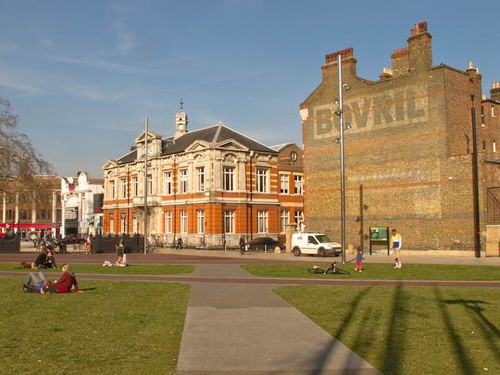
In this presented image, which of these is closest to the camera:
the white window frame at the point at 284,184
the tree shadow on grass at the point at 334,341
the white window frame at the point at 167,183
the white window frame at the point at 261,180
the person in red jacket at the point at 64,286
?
the tree shadow on grass at the point at 334,341

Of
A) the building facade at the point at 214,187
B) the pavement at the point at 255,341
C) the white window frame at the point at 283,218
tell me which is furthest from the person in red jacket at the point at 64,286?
the white window frame at the point at 283,218

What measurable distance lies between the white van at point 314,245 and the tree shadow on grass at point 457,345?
77.2ft

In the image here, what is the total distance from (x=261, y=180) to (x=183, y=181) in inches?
332

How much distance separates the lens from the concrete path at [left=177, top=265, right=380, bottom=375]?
789 centimetres

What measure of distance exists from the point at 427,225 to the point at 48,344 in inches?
1229

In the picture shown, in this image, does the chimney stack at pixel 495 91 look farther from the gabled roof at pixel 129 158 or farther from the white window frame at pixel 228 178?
the gabled roof at pixel 129 158

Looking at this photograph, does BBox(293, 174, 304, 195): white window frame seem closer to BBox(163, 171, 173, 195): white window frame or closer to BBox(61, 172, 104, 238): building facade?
BBox(163, 171, 173, 195): white window frame

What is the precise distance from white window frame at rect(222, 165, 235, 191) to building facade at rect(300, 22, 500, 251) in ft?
42.5

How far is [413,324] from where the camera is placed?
1139 centimetres

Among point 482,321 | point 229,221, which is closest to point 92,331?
point 482,321

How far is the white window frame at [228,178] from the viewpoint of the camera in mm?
54409

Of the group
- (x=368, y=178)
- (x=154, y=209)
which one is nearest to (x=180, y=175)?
(x=154, y=209)

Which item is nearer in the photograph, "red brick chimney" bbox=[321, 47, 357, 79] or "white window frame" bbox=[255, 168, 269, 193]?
"red brick chimney" bbox=[321, 47, 357, 79]

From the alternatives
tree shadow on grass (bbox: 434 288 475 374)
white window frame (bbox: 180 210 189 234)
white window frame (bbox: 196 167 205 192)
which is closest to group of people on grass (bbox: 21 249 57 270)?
tree shadow on grass (bbox: 434 288 475 374)
